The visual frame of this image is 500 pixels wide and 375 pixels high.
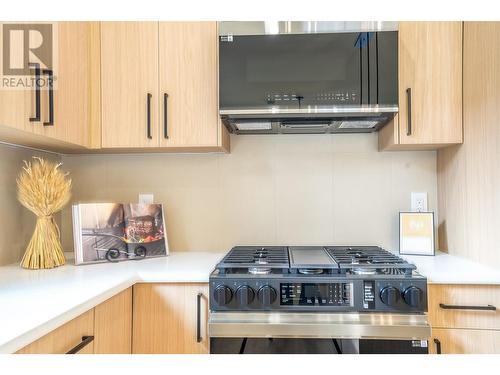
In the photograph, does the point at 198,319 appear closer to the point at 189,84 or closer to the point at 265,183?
the point at 265,183

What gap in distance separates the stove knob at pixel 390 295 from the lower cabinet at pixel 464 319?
0.17 m

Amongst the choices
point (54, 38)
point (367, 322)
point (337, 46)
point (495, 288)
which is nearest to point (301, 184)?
point (337, 46)

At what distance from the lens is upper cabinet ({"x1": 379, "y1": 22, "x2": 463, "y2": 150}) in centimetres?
152

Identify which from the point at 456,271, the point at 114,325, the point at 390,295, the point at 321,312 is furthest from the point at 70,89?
the point at 456,271

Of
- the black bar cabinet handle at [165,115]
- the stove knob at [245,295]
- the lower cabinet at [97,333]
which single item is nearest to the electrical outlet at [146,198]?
the black bar cabinet handle at [165,115]

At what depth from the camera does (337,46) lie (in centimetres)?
146

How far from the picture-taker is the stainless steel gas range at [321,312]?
1174 millimetres

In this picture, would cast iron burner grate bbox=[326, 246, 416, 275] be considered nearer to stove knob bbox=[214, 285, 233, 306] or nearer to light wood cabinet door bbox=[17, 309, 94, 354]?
stove knob bbox=[214, 285, 233, 306]

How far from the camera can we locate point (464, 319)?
4.01 ft

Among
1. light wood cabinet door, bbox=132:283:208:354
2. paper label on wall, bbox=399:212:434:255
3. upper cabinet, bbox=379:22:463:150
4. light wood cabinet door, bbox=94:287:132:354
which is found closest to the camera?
light wood cabinet door, bbox=94:287:132:354

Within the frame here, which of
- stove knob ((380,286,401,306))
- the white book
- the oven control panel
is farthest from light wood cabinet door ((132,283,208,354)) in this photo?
stove knob ((380,286,401,306))

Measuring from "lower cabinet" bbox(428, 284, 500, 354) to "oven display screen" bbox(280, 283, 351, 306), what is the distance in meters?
0.34

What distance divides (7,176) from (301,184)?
143cm
